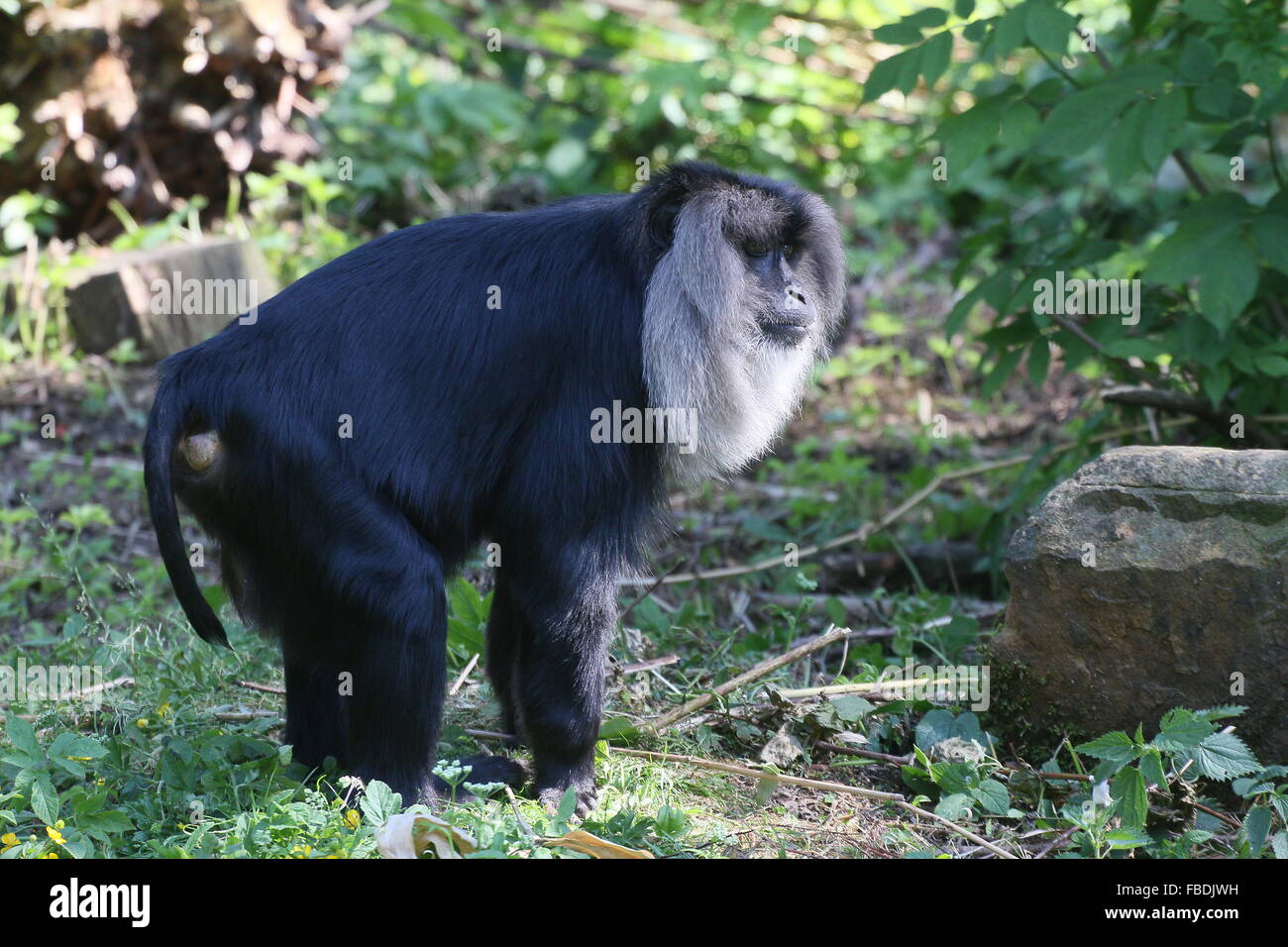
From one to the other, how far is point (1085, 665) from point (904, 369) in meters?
5.35

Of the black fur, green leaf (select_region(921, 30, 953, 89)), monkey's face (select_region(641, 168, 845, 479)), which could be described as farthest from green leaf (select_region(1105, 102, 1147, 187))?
the black fur

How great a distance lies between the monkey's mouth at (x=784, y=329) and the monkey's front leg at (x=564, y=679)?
42.6 inches

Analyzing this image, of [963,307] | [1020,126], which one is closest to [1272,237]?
[1020,126]

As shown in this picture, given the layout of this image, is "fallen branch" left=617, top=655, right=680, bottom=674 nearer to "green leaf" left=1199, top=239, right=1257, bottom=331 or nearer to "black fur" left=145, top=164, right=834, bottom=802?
"black fur" left=145, top=164, right=834, bottom=802

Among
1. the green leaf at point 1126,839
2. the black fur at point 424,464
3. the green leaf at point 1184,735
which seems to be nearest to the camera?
the green leaf at point 1126,839

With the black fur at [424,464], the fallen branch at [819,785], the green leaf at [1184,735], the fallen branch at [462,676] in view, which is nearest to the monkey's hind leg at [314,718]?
the black fur at [424,464]

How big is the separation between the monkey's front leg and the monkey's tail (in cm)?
103

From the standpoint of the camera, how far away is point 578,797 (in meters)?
4.45

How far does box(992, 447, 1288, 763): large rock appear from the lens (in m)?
4.43

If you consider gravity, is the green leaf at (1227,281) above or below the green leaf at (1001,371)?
above

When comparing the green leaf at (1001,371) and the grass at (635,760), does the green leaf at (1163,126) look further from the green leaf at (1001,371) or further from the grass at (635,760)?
the grass at (635,760)

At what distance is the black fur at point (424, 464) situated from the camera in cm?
406

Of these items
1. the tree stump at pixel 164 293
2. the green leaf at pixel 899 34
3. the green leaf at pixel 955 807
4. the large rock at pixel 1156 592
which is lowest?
the green leaf at pixel 955 807

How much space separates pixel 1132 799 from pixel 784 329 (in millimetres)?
1968
